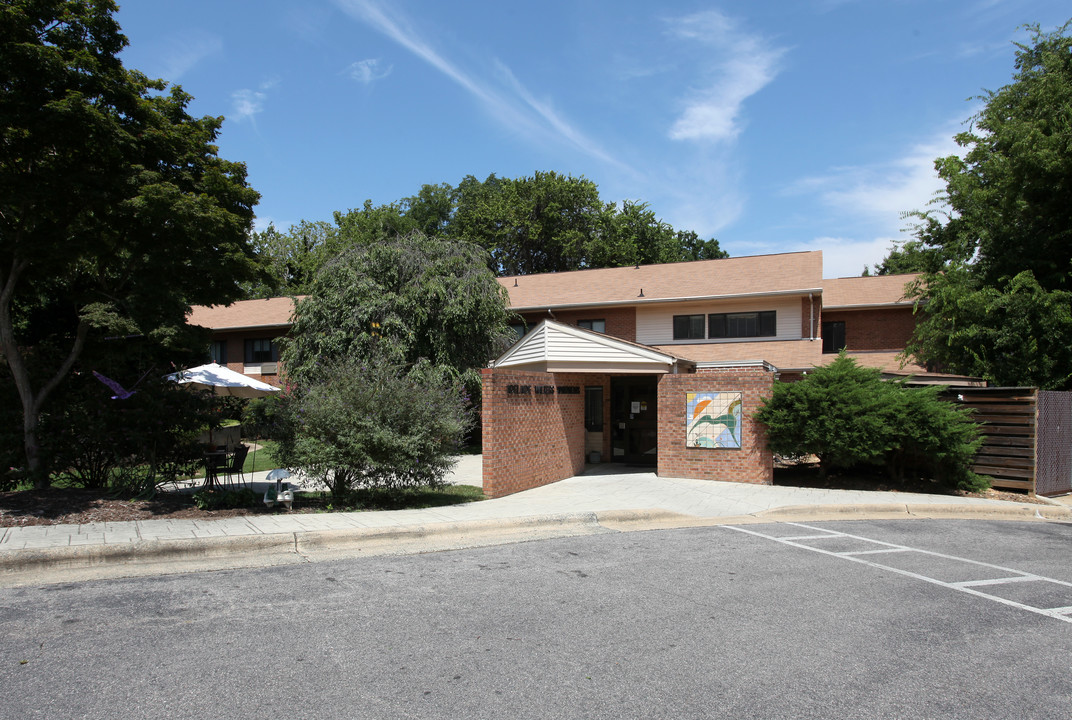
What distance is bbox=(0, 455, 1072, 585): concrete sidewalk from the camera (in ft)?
23.1

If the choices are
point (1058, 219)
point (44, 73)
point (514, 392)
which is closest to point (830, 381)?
point (514, 392)

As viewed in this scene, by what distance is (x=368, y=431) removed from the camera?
9766mm

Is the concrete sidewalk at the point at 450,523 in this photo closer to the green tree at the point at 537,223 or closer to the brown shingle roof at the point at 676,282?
the brown shingle roof at the point at 676,282

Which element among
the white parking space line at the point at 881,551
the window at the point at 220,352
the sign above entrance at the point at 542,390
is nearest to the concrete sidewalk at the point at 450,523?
the sign above entrance at the point at 542,390

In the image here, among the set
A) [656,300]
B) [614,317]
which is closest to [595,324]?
[614,317]

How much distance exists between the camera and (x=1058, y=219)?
18.7 m

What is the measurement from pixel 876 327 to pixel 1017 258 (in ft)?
22.4

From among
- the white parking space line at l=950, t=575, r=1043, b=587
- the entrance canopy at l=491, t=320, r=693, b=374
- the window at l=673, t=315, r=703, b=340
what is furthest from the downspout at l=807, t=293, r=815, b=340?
the white parking space line at l=950, t=575, r=1043, b=587

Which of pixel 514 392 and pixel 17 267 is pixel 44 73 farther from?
pixel 514 392

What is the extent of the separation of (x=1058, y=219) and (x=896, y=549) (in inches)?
619

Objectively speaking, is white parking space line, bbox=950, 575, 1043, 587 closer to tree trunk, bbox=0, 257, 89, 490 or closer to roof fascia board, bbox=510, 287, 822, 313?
tree trunk, bbox=0, 257, 89, 490

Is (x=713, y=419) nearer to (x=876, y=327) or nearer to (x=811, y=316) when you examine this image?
(x=811, y=316)

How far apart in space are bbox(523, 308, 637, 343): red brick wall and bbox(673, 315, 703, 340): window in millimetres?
1516

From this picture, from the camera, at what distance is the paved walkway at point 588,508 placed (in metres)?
7.77
